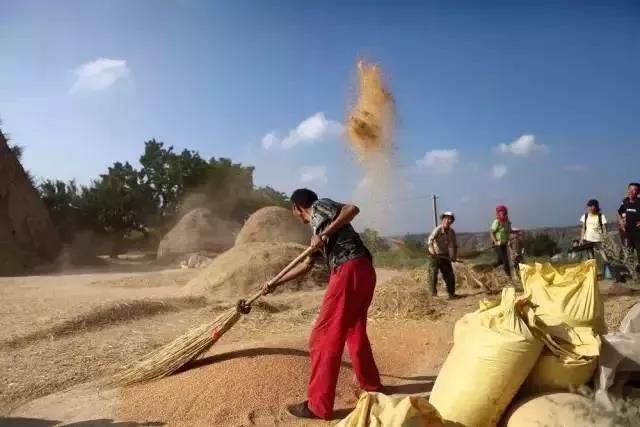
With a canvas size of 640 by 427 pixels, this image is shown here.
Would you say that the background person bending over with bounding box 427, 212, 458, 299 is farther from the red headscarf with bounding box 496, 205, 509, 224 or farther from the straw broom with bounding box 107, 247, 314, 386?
the straw broom with bounding box 107, 247, 314, 386

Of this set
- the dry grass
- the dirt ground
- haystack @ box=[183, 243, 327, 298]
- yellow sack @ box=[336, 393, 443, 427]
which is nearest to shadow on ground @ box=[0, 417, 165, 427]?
the dirt ground

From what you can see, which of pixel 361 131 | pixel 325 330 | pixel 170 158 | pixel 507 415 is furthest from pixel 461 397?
pixel 170 158

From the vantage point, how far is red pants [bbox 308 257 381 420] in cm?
329

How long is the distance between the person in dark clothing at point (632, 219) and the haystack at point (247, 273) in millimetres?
5403

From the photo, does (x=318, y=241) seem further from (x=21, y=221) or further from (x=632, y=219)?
(x=21, y=221)

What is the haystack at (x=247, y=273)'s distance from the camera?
33.0 ft

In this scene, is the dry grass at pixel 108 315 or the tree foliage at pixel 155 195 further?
the tree foliage at pixel 155 195

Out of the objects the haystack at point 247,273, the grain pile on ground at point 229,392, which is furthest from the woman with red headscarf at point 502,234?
the grain pile on ground at point 229,392

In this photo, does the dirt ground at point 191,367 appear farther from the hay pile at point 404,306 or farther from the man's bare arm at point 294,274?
the man's bare arm at point 294,274

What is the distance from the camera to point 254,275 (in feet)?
33.5

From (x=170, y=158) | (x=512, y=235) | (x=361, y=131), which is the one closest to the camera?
(x=361, y=131)

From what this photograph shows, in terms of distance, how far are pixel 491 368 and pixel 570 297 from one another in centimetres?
70

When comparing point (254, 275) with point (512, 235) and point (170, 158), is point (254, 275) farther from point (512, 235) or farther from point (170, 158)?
point (170, 158)

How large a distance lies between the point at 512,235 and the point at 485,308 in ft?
24.2
